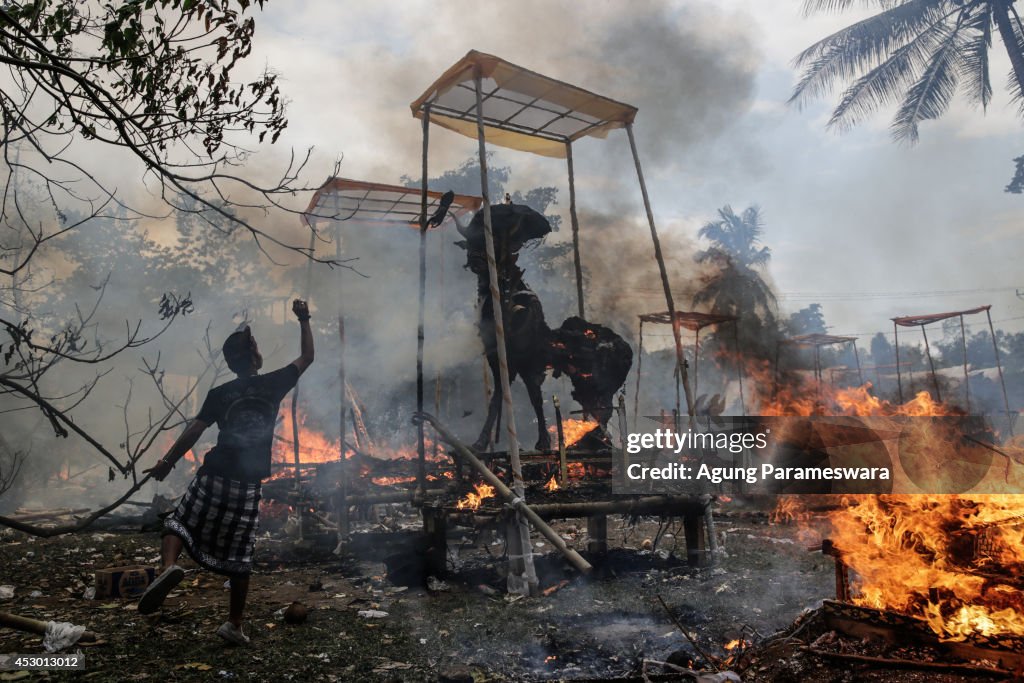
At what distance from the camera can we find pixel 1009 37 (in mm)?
18000

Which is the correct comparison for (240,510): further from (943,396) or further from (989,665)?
(943,396)

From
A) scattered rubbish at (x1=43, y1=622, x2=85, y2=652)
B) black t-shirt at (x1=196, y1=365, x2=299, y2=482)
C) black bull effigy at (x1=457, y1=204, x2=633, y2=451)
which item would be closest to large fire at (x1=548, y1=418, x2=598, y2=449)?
black bull effigy at (x1=457, y1=204, x2=633, y2=451)

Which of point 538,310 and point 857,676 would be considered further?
point 538,310

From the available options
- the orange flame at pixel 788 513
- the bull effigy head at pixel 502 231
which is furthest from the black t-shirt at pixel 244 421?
the orange flame at pixel 788 513

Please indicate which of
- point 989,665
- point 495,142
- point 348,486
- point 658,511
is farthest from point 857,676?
point 495,142

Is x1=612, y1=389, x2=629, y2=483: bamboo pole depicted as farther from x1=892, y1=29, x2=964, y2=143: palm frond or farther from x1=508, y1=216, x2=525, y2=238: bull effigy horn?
x1=892, y1=29, x2=964, y2=143: palm frond

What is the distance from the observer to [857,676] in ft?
13.9

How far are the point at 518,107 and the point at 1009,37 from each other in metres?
17.7

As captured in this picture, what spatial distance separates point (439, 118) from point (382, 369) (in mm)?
13322

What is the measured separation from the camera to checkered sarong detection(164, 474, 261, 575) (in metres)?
4.77

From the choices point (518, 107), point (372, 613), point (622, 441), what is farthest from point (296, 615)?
point (518, 107)

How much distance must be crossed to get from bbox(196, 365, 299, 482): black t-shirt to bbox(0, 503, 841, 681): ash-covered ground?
4.88ft

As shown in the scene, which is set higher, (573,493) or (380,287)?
(380,287)

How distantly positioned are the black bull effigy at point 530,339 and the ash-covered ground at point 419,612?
87.4 inches
